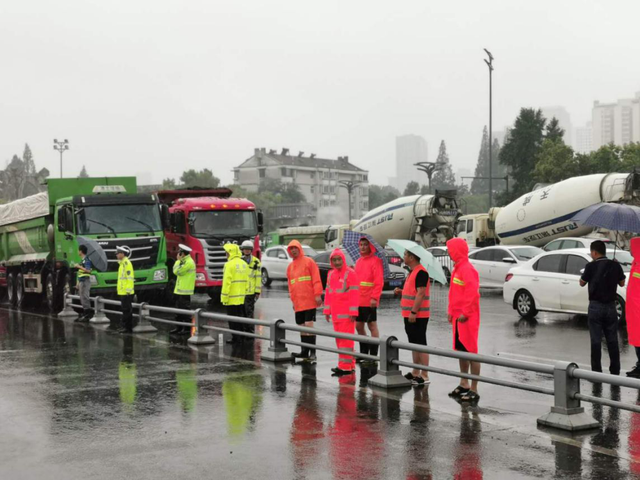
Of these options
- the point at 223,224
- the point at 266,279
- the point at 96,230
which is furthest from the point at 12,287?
the point at 266,279

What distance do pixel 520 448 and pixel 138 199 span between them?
16042 millimetres

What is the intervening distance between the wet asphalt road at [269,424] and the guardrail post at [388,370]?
20 centimetres

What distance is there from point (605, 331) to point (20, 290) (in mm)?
19503

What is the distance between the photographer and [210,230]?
23.7 meters

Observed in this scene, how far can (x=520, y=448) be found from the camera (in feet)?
23.3

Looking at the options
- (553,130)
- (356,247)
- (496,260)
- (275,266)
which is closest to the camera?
(356,247)

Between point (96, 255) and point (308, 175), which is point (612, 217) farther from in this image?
point (308, 175)

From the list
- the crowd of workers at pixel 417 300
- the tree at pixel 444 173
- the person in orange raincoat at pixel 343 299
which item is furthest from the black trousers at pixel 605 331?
the tree at pixel 444 173

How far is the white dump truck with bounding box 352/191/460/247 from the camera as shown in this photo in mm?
37969

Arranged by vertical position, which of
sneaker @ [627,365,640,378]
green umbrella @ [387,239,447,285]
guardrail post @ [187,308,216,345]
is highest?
green umbrella @ [387,239,447,285]

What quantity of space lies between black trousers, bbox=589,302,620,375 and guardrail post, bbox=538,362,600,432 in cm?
265

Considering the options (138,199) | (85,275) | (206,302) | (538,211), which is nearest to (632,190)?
(538,211)

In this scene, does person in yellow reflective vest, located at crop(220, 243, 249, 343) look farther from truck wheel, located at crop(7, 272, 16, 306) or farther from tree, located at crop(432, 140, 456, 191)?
tree, located at crop(432, 140, 456, 191)

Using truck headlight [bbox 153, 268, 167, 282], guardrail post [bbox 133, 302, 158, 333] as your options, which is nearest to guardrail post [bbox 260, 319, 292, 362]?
guardrail post [bbox 133, 302, 158, 333]
